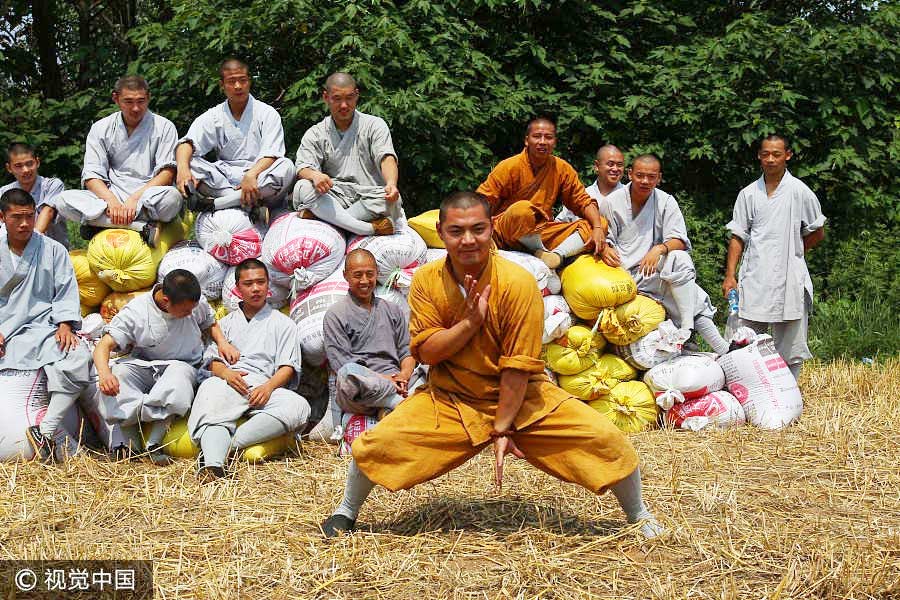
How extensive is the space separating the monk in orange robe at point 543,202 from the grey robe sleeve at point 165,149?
2199 millimetres

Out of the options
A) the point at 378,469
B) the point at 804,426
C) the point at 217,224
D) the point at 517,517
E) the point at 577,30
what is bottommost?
the point at 804,426

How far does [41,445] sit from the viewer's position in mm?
5211

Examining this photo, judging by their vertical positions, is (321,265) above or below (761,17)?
below

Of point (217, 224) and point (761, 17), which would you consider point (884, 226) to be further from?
point (217, 224)

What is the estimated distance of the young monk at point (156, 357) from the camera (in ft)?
17.2

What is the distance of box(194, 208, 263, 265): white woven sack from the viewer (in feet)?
20.1

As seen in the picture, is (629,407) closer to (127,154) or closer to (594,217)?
(594,217)

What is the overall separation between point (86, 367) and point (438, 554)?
104 inches

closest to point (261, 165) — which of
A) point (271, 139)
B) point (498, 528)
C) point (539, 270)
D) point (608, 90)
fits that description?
point (271, 139)

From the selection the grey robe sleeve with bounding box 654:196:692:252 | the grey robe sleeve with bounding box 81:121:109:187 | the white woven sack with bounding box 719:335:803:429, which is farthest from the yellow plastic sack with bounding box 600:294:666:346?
the grey robe sleeve with bounding box 81:121:109:187

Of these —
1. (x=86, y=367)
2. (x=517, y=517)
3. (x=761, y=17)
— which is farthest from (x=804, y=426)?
(x=761, y=17)

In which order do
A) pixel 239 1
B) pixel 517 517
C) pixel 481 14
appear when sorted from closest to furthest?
pixel 517 517, pixel 239 1, pixel 481 14

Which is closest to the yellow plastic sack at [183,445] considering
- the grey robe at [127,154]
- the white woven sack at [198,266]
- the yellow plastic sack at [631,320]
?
the white woven sack at [198,266]

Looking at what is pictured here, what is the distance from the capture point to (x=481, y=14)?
9.27 metres
